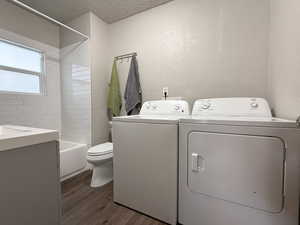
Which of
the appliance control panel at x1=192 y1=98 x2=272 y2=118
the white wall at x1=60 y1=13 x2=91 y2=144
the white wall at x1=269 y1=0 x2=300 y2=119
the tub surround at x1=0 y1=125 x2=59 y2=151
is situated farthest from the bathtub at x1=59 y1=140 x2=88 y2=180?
the white wall at x1=269 y1=0 x2=300 y2=119

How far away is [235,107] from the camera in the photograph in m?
1.41

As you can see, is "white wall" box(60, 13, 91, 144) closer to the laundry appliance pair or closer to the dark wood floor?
the dark wood floor

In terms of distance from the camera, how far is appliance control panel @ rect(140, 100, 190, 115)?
1.65 metres

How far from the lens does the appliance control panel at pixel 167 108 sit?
5.40 ft

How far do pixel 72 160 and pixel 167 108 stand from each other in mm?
1515

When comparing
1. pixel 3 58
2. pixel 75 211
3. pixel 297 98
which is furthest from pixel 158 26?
pixel 75 211

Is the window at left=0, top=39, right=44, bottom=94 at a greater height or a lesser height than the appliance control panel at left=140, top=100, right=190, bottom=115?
greater

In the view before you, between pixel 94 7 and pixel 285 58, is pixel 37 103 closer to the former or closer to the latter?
pixel 94 7

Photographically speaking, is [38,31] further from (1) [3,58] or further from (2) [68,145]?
(2) [68,145]

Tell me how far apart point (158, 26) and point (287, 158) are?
6.64 ft

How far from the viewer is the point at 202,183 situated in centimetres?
107

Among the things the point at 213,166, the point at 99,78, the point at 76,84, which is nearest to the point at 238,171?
the point at 213,166

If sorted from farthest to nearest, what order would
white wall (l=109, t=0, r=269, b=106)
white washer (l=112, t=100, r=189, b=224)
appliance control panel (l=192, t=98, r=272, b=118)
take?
white wall (l=109, t=0, r=269, b=106) → appliance control panel (l=192, t=98, r=272, b=118) → white washer (l=112, t=100, r=189, b=224)

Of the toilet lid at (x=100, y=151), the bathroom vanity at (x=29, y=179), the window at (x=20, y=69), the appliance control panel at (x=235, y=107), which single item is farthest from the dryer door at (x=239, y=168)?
the window at (x=20, y=69)
